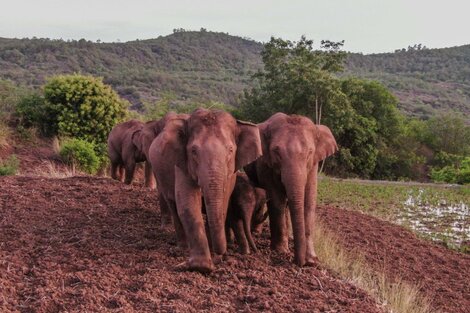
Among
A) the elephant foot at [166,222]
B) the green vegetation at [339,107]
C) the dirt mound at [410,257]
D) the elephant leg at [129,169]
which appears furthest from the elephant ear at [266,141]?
the green vegetation at [339,107]

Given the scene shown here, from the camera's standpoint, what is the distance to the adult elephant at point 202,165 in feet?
20.7

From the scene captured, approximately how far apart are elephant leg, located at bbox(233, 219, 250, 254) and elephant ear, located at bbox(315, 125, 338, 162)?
4.44 feet

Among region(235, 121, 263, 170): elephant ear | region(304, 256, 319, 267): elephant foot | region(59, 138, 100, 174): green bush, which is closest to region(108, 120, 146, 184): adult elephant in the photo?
region(59, 138, 100, 174): green bush

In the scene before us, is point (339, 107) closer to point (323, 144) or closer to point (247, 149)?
point (323, 144)

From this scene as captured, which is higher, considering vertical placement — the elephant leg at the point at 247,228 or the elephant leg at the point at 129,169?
the elephant leg at the point at 247,228

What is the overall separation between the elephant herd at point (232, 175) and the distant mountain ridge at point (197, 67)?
157 feet

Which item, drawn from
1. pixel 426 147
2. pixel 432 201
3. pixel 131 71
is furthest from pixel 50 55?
pixel 432 201

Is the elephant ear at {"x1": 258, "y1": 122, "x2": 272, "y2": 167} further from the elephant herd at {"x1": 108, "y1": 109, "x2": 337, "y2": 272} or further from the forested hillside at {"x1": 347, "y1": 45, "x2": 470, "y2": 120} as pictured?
the forested hillside at {"x1": 347, "y1": 45, "x2": 470, "y2": 120}

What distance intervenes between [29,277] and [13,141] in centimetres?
1445

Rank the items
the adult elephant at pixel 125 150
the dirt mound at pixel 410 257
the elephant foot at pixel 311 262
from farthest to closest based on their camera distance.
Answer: the adult elephant at pixel 125 150, the dirt mound at pixel 410 257, the elephant foot at pixel 311 262

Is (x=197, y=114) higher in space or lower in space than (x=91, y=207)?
higher

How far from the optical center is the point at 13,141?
19203mm

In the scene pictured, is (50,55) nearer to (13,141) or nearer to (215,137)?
(13,141)

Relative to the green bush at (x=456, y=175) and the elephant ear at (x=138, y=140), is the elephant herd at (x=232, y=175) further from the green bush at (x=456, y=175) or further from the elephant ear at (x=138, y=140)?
the green bush at (x=456, y=175)
